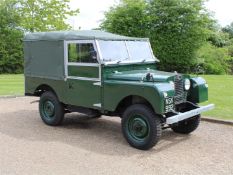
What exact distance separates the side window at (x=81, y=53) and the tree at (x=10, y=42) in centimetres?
1914

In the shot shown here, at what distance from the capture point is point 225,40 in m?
36.5

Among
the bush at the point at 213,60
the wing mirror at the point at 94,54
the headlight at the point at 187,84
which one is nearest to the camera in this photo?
the headlight at the point at 187,84

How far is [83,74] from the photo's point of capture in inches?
296

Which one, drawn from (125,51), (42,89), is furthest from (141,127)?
(42,89)

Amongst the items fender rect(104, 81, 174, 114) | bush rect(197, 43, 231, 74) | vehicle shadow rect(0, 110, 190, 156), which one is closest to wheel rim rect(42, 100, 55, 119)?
vehicle shadow rect(0, 110, 190, 156)

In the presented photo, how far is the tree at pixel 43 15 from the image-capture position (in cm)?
2789

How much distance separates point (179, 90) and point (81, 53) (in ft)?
6.64

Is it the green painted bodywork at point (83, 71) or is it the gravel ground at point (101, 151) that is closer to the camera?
the gravel ground at point (101, 151)

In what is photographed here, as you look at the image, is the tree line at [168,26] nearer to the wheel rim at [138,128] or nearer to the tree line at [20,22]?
the tree line at [20,22]

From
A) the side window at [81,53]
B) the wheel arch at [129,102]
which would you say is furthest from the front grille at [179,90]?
the side window at [81,53]

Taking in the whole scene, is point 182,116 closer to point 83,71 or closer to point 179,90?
point 179,90

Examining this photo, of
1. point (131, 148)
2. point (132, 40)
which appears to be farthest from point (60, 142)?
point (132, 40)

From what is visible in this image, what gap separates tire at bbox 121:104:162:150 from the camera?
6418 mm

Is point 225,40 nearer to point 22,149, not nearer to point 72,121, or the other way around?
point 72,121
